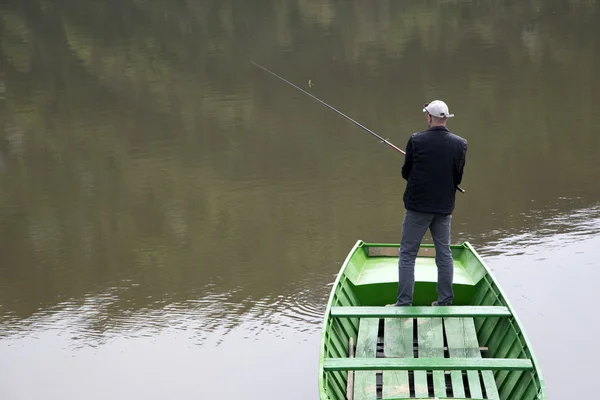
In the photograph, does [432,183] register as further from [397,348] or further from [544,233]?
[544,233]

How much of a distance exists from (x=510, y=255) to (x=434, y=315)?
3.74 meters

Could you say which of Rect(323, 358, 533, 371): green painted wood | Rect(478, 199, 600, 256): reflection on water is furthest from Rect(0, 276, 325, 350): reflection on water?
Rect(478, 199, 600, 256): reflection on water

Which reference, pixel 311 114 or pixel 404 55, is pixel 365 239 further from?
pixel 404 55

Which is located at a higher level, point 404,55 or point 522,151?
point 404,55

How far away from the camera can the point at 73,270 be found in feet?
35.4

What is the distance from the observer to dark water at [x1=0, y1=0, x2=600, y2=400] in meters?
8.35

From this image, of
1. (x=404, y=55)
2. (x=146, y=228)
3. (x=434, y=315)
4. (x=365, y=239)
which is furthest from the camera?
(x=404, y=55)

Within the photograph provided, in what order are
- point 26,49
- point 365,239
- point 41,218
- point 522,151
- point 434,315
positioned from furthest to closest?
point 26,49 < point 522,151 < point 41,218 < point 365,239 < point 434,315

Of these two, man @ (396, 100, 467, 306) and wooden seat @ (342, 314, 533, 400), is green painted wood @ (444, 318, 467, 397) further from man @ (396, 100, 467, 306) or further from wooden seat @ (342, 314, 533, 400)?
man @ (396, 100, 467, 306)

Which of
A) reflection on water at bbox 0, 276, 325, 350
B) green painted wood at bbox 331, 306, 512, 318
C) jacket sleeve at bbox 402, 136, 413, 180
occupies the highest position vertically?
jacket sleeve at bbox 402, 136, 413, 180

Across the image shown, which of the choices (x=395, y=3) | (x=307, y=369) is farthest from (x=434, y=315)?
(x=395, y=3)

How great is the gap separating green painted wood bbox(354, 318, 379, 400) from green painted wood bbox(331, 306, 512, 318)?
0.27 meters

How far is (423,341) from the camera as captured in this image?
6.82 meters

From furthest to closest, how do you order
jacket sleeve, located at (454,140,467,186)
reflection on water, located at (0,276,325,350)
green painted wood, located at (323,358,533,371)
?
reflection on water, located at (0,276,325,350) < jacket sleeve, located at (454,140,467,186) < green painted wood, located at (323,358,533,371)
